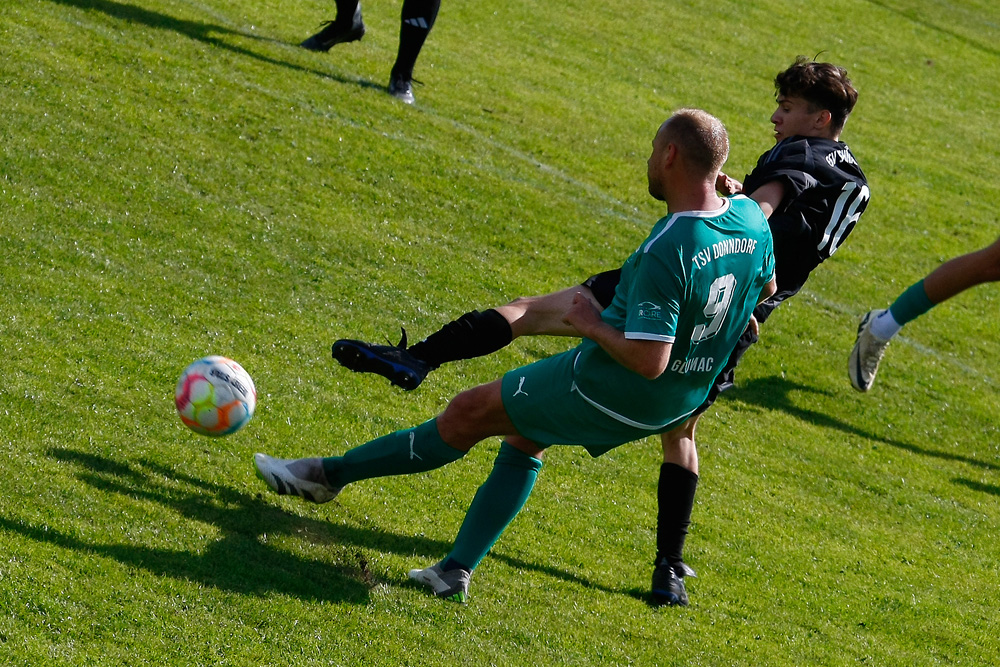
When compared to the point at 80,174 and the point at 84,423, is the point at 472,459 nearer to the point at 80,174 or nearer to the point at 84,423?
the point at 84,423

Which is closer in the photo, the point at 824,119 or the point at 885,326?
the point at 824,119

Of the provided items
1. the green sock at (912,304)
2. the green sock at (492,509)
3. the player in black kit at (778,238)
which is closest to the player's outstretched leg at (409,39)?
the green sock at (912,304)

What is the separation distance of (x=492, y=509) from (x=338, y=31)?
7.73 metres

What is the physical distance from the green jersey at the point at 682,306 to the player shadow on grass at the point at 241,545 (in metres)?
1.14

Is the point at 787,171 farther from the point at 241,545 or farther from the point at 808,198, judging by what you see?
the point at 241,545

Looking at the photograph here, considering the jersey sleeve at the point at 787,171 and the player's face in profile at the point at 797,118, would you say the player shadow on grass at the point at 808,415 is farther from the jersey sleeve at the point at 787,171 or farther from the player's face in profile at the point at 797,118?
the jersey sleeve at the point at 787,171

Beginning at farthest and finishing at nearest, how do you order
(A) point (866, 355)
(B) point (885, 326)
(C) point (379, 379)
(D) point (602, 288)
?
(A) point (866, 355) < (B) point (885, 326) < (C) point (379, 379) < (D) point (602, 288)

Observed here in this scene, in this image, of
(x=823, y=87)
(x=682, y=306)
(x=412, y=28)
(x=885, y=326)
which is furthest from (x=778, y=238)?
(x=412, y=28)

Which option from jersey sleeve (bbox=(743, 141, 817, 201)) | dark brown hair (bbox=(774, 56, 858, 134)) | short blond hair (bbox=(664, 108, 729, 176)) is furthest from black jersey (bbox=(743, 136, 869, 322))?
short blond hair (bbox=(664, 108, 729, 176))

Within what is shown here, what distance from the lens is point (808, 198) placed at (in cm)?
518

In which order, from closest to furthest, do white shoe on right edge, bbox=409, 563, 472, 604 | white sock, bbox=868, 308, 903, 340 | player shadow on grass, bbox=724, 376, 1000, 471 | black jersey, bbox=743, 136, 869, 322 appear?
white shoe on right edge, bbox=409, 563, 472, 604
black jersey, bbox=743, 136, 869, 322
white sock, bbox=868, 308, 903, 340
player shadow on grass, bbox=724, 376, 1000, 471

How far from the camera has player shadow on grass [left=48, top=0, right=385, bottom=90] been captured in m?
10.4

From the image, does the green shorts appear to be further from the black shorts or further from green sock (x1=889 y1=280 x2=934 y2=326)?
green sock (x1=889 y1=280 x2=934 y2=326)

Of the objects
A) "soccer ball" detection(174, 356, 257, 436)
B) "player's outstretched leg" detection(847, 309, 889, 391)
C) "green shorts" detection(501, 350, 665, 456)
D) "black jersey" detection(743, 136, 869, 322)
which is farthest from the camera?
"player's outstretched leg" detection(847, 309, 889, 391)
